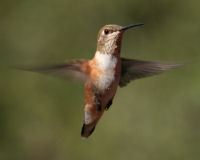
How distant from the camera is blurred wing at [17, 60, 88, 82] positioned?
194 centimetres

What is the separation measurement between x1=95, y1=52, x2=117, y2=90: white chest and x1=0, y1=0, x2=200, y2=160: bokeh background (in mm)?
2495

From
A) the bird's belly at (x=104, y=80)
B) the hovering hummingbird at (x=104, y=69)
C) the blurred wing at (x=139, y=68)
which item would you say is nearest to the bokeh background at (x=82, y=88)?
the blurred wing at (x=139, y=68)

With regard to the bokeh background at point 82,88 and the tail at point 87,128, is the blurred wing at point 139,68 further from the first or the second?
the bokeh background at point 82,88

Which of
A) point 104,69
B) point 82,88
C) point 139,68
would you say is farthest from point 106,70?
point 82,88

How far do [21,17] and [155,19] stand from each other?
2091mm

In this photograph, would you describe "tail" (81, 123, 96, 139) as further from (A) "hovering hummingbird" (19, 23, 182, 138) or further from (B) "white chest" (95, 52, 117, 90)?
(B) "white chest" (95, 52, 117, 90)

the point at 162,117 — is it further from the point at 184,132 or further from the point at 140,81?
the point at 140,81

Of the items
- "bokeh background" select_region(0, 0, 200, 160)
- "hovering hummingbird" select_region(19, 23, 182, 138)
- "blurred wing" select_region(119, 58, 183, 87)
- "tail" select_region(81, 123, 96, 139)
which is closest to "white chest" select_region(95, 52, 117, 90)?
"hovering hummingbird" select_region(19, 23, 182, 138)

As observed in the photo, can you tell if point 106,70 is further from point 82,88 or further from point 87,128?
point 82,88

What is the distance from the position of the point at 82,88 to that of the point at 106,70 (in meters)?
2.78

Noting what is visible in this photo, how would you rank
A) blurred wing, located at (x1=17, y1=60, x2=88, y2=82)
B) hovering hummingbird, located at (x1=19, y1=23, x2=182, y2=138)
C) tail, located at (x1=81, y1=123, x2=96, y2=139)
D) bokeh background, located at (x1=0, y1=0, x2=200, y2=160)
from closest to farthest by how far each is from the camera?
1. blurred wing, located at (x1=17, y1=60, x2=88, y2=82)
2. hovering hummingbird, located at (x1=19, y1=23, x2=182, y2=138)
3. tail, located at (x1=81, y1=123, x2=96, y2=139)
4. bokeh background, located at (x1=0, y1=0, x2=200, y2=160)

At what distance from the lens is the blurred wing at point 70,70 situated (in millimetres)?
1936

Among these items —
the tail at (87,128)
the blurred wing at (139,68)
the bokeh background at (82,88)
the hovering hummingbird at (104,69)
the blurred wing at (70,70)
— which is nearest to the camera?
the blurred wing at (70,70)

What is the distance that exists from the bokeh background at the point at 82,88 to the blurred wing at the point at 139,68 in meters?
2.17
